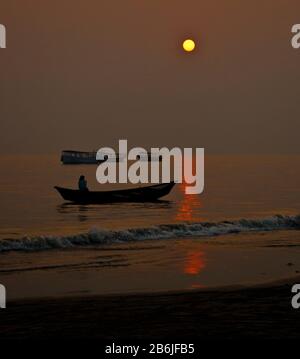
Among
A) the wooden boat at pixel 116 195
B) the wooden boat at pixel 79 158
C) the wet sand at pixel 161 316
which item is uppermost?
the wooden boat at pixel 79 158

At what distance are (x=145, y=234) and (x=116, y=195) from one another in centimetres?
2030

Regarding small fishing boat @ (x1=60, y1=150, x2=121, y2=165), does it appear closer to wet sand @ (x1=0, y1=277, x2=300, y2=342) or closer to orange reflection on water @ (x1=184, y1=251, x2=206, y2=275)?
orange reflection on water @ (x1=184, y1=251, x2=206, y2=275)

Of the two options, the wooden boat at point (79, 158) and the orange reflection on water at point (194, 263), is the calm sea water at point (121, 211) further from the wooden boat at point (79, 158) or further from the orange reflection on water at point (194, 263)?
the wooden boat at point (79, 158)

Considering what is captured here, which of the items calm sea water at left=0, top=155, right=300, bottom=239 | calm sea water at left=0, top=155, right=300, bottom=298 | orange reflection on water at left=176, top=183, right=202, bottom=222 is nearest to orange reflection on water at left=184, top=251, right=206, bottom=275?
calm sea water at left=0, top=155, right=300, bottom=298

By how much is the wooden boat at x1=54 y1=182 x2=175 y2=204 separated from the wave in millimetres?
16646

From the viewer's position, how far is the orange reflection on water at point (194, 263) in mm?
20286

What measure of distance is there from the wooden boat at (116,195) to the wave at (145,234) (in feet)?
54.6

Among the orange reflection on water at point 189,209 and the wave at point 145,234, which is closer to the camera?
the wave at point 145,234

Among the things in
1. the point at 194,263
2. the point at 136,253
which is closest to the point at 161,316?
the point at 194,263

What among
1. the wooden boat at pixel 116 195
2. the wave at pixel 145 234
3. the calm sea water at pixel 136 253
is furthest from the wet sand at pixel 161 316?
the wooden boat at pixel 116 195

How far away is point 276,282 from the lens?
58.5 ft

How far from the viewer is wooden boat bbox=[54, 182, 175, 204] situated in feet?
166
